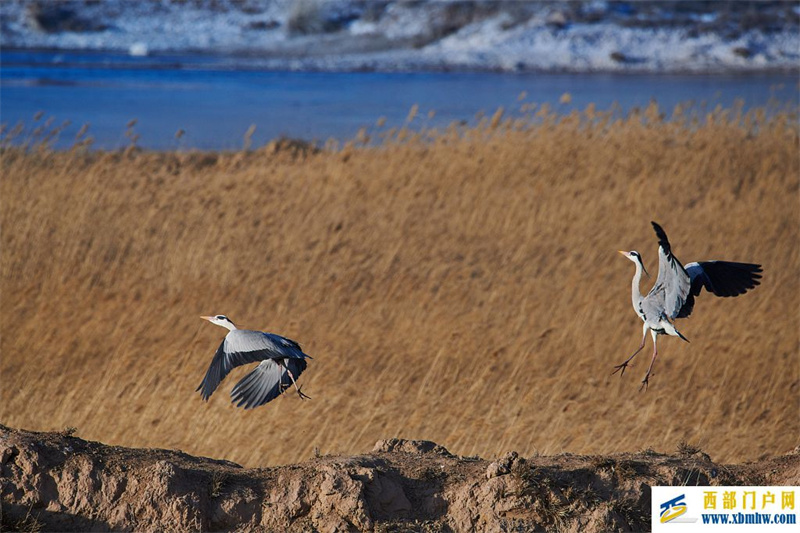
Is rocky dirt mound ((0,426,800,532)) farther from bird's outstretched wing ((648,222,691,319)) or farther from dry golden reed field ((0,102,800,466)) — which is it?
bird's outstretched wing ((648,222,691,319))

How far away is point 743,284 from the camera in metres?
3.88

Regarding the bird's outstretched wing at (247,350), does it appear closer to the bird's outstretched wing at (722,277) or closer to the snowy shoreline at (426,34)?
the bird's outstretched wing at (722,277)

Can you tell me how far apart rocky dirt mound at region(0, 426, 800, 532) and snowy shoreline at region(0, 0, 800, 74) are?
33.0m

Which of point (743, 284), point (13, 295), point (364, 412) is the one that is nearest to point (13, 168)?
point (13, 295)

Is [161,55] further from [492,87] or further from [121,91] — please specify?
[492,87]

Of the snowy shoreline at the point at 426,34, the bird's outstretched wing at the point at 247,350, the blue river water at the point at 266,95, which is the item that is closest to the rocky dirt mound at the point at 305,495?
the bird's outstretched wing at the point at 247,350

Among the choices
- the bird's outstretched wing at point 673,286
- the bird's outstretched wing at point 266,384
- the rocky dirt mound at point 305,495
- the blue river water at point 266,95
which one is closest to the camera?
the bird's outstretched wing at point 673,286

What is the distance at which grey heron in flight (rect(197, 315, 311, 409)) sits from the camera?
378 centimetres

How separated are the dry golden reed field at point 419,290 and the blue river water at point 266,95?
5.06 meters

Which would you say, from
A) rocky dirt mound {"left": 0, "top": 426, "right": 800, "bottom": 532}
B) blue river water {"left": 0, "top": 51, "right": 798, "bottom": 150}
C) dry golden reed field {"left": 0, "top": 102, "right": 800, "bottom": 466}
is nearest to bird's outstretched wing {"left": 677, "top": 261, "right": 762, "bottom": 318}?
rocky dirt mound {"left": 0, "top": 426, "right": 800, "bottom": 532}

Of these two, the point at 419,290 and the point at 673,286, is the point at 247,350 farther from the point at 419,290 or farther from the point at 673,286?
the point at 419,290

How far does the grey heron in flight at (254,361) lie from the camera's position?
3.78m

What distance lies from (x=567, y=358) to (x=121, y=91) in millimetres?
23390

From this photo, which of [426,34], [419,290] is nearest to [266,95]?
[426,34]
